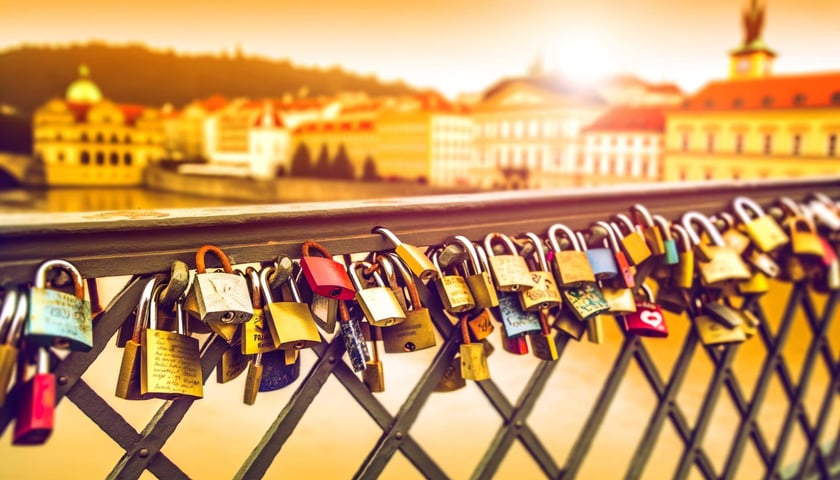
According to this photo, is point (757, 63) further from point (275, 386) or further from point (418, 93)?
A: point (275, 386)

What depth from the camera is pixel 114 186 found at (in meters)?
15.5

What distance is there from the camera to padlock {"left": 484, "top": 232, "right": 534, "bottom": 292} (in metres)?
0.72

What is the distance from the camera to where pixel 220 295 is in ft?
1.81

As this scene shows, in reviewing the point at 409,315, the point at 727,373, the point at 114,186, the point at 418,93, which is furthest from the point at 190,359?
the point at 114,186

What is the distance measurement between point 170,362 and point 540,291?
41 cm

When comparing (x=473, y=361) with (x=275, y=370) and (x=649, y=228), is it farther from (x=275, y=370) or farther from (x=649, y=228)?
(x=649, y=228)

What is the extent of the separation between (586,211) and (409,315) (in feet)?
1.17

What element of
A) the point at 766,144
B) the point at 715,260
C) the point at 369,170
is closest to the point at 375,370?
the point at 715,260

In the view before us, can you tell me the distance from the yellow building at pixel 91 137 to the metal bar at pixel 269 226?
1549 cm

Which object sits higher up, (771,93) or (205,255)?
(771,93)

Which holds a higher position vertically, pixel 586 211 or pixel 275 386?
pixel 586 211

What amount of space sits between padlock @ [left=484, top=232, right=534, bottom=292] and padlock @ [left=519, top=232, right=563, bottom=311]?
0.01 m

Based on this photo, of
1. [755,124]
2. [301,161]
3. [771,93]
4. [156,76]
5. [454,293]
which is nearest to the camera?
[454,293]

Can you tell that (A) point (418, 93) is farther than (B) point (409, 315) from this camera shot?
Yes
